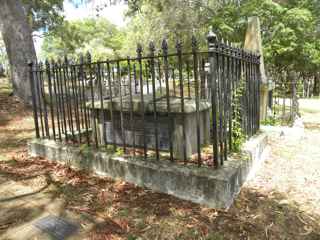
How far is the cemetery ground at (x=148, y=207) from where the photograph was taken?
264 cm

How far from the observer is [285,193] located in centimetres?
345

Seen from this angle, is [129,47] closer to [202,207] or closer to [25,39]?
[25,39]

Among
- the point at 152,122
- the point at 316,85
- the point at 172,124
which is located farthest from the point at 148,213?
the point at 316,85

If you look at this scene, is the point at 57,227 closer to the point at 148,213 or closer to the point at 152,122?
the point at 148,213

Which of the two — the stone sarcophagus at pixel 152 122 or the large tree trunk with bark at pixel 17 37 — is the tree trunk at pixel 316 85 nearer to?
the large tree trunk with bark at pixel 17 37

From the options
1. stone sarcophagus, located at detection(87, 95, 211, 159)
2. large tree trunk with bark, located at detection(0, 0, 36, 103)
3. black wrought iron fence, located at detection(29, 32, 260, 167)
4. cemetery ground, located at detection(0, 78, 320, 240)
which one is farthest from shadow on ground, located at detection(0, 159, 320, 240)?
large tree trunk with bark, located at detection(0, 0, 36, 103)

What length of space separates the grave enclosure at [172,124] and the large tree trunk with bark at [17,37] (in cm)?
505

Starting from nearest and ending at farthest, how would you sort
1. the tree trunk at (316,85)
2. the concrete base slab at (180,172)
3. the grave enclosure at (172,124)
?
the concrete base slab at (180,172) → the grave enclosure at (172,124) → the tree trunk at (316,85)

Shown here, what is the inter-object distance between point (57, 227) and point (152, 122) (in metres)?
1.79

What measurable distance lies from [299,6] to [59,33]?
1812cm

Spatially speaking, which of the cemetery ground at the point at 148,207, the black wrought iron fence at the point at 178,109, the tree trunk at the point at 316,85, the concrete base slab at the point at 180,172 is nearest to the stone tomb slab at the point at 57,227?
the cemetery ground at the point at 148,207

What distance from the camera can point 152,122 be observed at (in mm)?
3848

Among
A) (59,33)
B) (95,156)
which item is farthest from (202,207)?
(59,33)

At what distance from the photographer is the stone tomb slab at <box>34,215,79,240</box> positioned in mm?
2561
